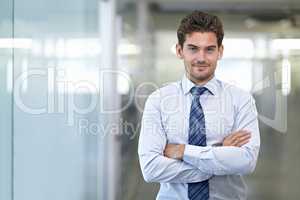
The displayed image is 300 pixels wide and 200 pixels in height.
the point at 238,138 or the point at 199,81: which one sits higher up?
the point at 199,81

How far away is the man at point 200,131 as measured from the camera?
2.53 m

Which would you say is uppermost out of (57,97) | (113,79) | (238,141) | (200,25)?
(200,25)

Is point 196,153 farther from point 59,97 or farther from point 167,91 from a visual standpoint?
point 59,97

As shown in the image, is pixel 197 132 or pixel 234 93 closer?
pixel 197 132

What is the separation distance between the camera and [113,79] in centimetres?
320

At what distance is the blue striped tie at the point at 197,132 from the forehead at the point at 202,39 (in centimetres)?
25

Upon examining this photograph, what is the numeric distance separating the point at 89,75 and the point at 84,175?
2.26 ft

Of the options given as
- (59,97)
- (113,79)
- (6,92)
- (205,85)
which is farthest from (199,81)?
(6,92)

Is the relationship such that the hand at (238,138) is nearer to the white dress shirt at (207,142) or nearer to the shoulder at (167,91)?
the white dress shirt at (207,142)

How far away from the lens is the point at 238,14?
3.19 metres

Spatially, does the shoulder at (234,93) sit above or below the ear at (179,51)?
below

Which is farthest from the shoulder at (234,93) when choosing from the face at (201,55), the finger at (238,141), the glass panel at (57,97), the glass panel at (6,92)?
the glass panel at (6,92)

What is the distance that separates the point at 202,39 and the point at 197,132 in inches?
19.9

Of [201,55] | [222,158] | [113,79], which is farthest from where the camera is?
[113,79]
